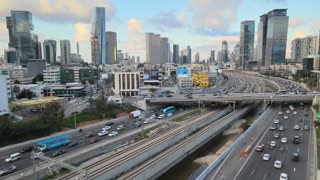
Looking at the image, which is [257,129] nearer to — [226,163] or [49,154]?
[226,163]

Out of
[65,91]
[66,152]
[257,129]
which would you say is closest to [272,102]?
[257,129]

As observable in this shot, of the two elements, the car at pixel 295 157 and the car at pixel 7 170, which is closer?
the car at pixel 7 170

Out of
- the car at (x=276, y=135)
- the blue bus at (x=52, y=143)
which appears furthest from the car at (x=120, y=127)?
the car at (x=276, y=135)

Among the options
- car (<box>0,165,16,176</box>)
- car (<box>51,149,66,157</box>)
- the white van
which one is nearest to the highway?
car (<box>51,149,66,157</box>)

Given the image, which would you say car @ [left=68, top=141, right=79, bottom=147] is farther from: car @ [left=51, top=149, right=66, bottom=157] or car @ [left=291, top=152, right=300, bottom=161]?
car @ [left=291, top=152, right=300, bottom=161]

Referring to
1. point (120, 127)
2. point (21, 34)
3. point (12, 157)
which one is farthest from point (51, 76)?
point (21, 34)

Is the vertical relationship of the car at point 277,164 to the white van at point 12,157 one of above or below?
above

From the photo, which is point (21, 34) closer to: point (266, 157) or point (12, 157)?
point (12, 157)

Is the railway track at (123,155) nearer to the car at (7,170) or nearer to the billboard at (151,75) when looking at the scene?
the car at (7,170)

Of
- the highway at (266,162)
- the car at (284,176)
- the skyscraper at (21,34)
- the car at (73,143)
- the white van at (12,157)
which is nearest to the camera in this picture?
the car at (284,176)
